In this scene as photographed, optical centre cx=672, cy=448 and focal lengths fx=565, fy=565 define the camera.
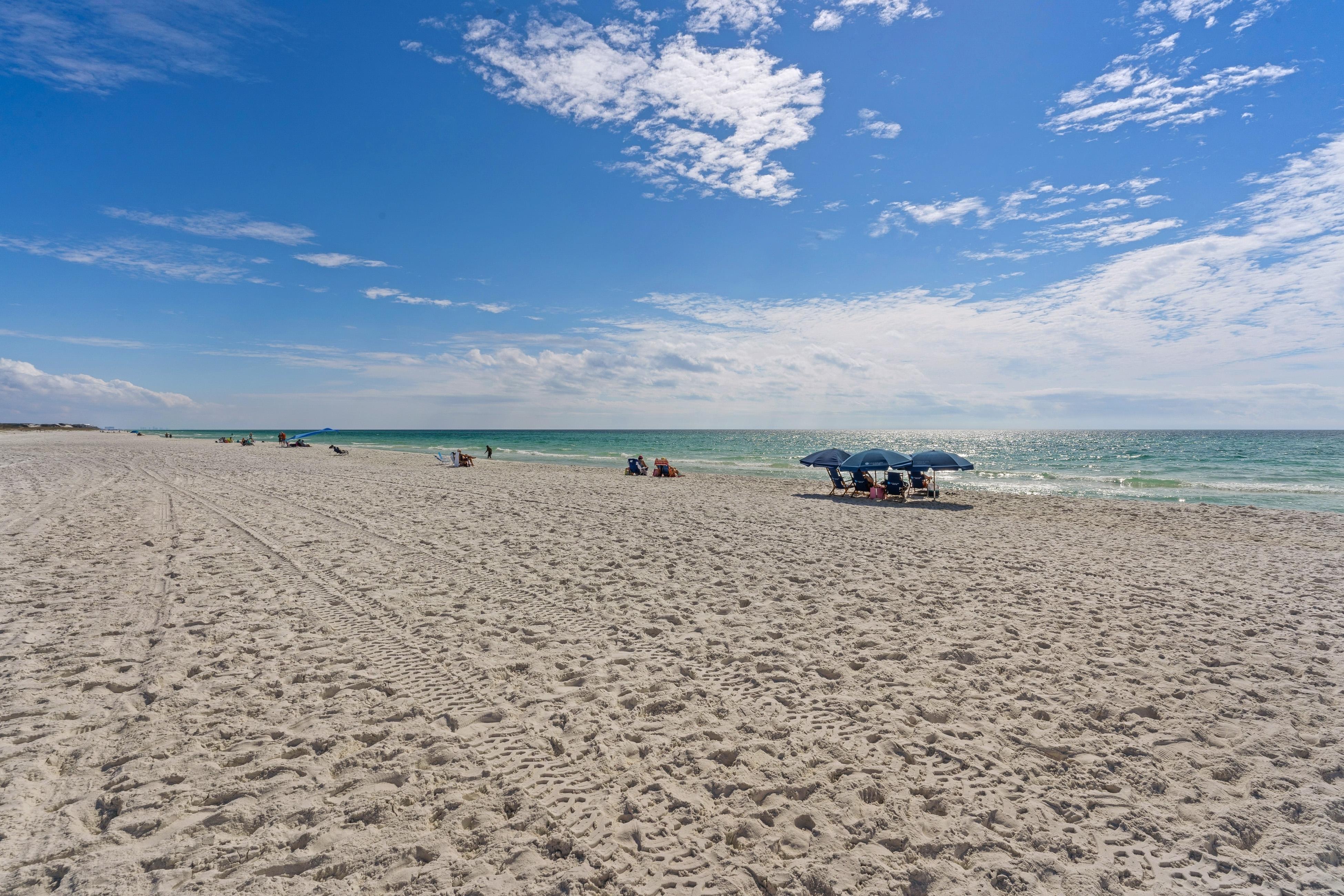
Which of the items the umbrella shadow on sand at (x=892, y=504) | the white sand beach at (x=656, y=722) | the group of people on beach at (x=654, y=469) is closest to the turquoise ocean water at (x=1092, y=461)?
the group of people on beach at (x=654, y=469)

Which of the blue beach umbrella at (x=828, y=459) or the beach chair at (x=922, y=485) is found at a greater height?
the blue beach umbrella at (x=828, y=459)

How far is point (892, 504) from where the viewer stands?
16.1 m

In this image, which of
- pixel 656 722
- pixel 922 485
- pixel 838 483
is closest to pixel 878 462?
pixel 838 483

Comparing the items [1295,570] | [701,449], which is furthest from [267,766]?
[701,449]

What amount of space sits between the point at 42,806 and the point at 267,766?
99cm

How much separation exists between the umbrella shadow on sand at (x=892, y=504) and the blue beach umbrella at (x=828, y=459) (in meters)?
1.03

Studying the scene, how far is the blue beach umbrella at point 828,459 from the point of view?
1769cm

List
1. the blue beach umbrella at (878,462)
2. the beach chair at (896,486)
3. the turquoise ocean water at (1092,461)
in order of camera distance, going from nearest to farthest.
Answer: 1. the blue beach umbrella at (878,462)
2. the beach chair at (896,486)
3. the turquoise ocean water at (1092,461)

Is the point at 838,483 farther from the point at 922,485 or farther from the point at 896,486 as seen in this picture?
the point at 922,485

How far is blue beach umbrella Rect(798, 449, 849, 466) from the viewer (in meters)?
17.7

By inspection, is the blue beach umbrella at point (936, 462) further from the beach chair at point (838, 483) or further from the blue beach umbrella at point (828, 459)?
the beach chair at point (838, 483)

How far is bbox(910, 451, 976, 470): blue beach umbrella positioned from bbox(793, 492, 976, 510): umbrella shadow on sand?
Answer: 3.42 ft

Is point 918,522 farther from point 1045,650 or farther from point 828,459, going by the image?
point 1045,650

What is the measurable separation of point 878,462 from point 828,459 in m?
1.82
